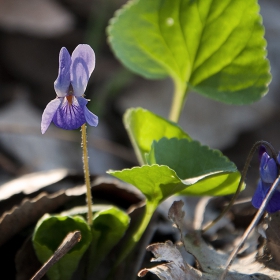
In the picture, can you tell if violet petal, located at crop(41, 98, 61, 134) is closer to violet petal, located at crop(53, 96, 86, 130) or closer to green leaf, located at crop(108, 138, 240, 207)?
violet petal, located at crop(53, 96, 86, 130)

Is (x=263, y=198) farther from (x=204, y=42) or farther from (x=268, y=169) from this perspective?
(x=204, y=42)

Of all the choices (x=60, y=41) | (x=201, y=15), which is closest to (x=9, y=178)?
(x=201, y=15)

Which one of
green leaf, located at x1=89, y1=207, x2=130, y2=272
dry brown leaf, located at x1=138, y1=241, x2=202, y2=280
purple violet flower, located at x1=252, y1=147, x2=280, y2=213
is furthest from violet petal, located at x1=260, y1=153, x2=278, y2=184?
green leaf, located at x1=89, y1=207, x2=130, y2=272

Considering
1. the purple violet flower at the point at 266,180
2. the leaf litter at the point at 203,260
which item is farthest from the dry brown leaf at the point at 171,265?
the purple violet flower at the point at 266,180

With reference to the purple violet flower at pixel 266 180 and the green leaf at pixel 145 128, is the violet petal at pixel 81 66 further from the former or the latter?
the purple violet flower at pixel 266 180

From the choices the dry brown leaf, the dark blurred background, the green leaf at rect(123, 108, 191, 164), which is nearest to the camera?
the dry brown leaf

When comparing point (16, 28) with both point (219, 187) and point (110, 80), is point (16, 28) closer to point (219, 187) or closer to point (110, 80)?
point (110, 80)
